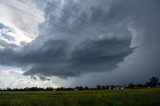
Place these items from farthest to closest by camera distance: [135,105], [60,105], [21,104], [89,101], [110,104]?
[135,105]
[110,104]
[89,101]
[60,105]
[21,104]

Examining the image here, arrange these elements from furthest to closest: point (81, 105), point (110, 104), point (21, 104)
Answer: point (110, 104), point (81, 105), point (21, 104)

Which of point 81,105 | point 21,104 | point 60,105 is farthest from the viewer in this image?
point 81,105

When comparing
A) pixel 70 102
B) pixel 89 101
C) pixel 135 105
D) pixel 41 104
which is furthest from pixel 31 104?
pixel 135 105

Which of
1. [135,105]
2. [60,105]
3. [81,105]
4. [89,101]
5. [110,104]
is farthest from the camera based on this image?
[135,105]

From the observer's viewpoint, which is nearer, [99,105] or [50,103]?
[50,103]

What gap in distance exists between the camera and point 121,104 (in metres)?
33.7

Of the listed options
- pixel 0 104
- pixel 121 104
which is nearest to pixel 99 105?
pixel 121 104

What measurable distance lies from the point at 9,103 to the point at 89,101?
28.2 ft

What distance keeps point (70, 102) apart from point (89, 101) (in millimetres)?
2637

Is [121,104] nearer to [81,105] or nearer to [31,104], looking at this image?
[81,105]

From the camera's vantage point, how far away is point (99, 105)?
97.8ft

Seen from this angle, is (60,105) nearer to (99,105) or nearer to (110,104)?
(99,105)

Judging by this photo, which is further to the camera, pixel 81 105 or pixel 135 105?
pixel 135 105

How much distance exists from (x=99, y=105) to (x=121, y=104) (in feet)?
15.7
